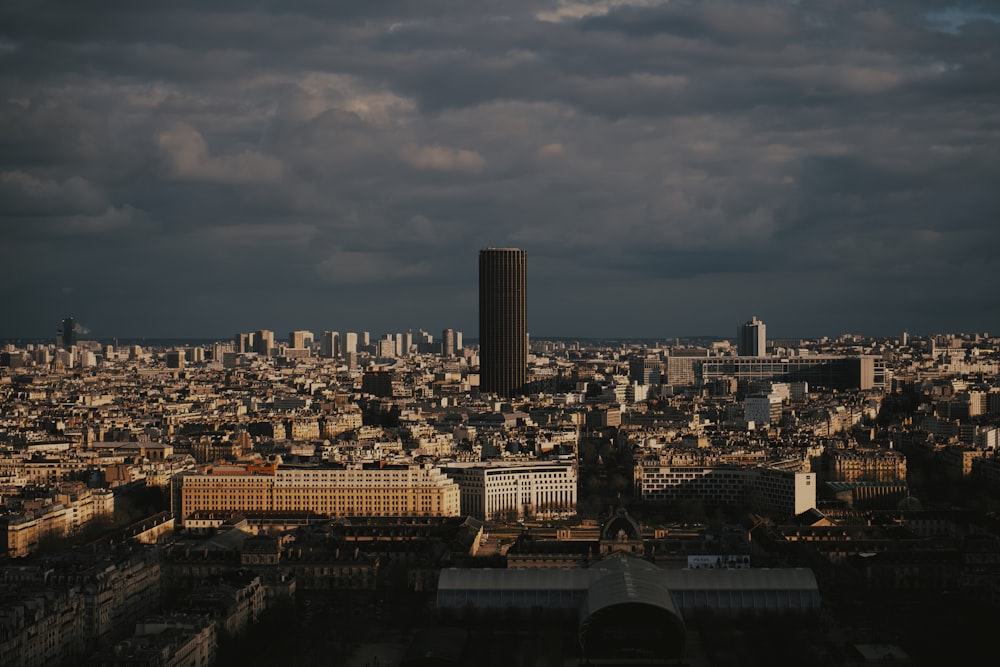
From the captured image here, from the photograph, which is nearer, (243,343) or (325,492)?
(325,492)

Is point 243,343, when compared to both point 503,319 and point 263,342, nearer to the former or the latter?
point 263,342

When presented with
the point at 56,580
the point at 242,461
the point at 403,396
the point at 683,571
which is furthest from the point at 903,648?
the point at 403,396

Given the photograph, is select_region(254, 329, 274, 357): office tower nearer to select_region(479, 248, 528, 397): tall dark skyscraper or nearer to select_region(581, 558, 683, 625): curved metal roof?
select_region(479, 248, 528, 397): tall dark skyscraper

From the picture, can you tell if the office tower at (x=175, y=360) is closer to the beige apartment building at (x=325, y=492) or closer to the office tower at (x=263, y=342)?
the office tower at (x=263, y=342)

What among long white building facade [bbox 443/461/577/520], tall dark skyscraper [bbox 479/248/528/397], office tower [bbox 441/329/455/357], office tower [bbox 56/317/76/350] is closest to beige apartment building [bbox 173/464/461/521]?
long white building facade [bbox 443/461/577/520]

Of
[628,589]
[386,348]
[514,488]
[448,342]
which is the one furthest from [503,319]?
[386,348]

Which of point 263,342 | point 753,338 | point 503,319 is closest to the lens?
point 503,319

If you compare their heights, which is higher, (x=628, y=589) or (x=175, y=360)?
(x=175, y=360)

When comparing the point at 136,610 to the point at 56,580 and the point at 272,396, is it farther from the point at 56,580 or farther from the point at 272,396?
the point at 272,396
